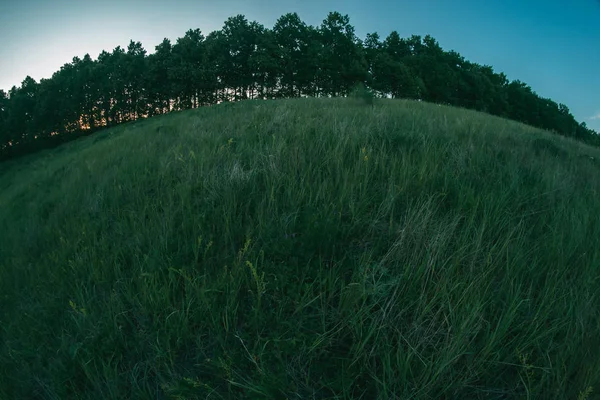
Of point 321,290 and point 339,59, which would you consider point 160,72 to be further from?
point 321,290

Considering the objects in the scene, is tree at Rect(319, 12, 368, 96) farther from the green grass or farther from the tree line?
the green grass

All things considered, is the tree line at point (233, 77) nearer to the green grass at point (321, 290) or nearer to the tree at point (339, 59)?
the tree at point (339, 59)

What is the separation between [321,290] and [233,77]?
39.9 m

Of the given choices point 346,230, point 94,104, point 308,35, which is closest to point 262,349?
point 346,230

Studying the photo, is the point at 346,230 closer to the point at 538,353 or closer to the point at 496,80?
the point at 538,353

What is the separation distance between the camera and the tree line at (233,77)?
35.1m

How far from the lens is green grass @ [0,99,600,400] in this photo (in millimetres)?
1238

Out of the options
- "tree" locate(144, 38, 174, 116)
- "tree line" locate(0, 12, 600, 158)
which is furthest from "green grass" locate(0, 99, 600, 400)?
"tree" locate(144, 38, 174, 116)

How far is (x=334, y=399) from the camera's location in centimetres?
116

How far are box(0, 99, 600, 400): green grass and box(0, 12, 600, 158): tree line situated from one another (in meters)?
35.2

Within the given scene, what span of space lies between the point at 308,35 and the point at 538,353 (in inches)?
1697

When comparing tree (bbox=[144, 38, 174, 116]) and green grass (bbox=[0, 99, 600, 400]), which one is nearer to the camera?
green grass (bbox=[0, 99, 600, 400])

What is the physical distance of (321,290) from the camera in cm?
162

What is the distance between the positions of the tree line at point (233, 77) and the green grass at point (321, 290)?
1384 inches
